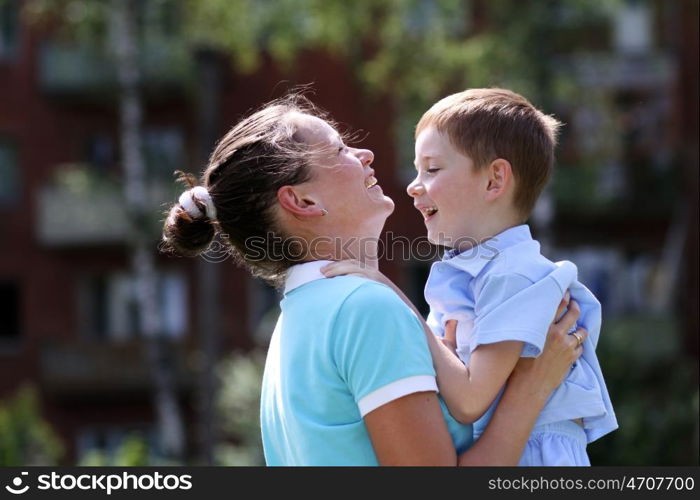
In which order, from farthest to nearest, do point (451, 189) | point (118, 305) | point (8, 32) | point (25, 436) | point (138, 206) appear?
point (118, 305)
point (8, 32)
point (138, 206)
point (25, 436)
point (451, 189)

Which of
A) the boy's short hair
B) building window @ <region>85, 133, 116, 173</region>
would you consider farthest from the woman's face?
building window @ <region>85, 133, 116, 173</region>

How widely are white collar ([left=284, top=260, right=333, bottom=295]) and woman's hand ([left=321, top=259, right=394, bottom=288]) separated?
0.07 ft

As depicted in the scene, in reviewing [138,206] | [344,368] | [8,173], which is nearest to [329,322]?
[344,368]

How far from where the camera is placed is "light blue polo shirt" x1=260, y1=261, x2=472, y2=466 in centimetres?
238

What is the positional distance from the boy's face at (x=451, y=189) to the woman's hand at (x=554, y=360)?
0.30 m

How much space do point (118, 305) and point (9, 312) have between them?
199cm

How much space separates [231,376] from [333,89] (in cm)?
627

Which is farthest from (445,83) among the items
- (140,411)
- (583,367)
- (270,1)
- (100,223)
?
(583,367)

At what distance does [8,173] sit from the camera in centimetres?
2055

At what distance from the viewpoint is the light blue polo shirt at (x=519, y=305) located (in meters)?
2.58

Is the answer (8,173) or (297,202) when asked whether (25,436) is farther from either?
(297,202)

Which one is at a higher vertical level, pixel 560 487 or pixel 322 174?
pixel 322 174

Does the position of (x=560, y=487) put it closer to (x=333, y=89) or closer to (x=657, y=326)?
(x=657, y=326)

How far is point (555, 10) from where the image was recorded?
1552cm
